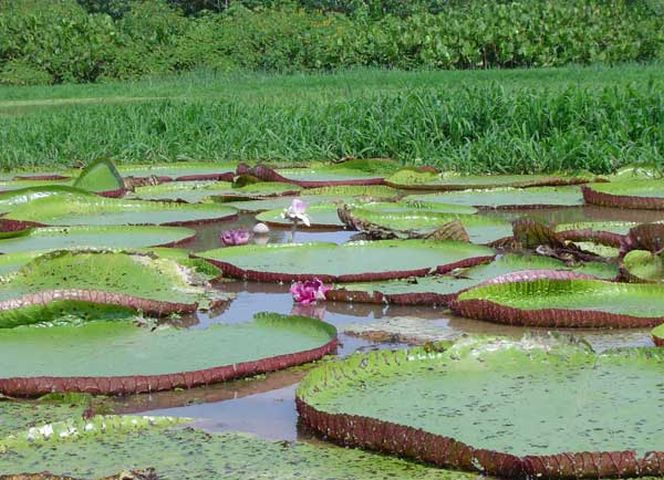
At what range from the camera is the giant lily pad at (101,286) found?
2490 millimetres

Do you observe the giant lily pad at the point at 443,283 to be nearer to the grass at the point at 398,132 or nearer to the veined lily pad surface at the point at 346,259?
the veined lily pad surface at the point at 346,259

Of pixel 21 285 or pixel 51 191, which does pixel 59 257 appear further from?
pixel 51 191

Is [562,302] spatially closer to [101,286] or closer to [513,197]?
Answer: [101,286]

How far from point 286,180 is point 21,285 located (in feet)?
7.20

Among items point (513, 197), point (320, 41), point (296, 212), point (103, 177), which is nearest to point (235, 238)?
point (296, 212)

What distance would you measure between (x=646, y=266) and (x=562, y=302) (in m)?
0.36

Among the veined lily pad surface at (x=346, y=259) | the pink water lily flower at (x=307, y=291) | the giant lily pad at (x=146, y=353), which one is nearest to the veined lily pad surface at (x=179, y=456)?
the giant lily pad at (x=146, y=353)

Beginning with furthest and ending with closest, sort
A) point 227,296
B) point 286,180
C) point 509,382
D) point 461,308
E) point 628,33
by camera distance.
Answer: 1. point 628,33
2. point 286,180
3. point 227,296
4. point 461,308
5. point 509,382

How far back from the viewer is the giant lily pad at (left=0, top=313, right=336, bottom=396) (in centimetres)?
206

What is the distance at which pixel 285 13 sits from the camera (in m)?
20.5

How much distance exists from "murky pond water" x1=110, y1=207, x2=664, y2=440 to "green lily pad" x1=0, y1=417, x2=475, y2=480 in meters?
0.11

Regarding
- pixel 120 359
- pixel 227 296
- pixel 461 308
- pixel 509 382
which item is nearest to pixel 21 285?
pixel 227 296

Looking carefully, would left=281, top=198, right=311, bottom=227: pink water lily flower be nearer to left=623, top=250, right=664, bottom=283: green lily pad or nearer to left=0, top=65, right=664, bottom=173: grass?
left=623, top=250, right=664, bottom=283: green lily pad

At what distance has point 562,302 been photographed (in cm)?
260
